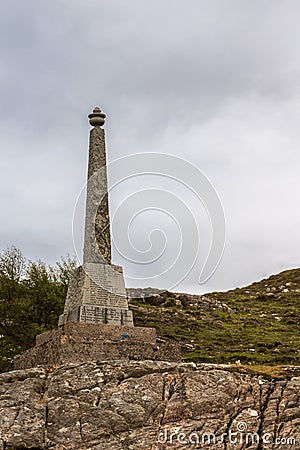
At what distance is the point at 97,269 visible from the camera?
2580 cm

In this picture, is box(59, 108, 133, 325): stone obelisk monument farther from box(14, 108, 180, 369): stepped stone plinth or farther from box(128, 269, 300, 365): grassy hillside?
box(128, 269, 300, 365): grassy hillside

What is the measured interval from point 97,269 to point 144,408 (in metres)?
8.26

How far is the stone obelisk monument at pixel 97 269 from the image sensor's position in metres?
24.5

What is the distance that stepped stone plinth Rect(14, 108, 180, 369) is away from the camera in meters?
22.2

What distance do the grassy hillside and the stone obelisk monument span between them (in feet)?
24.7

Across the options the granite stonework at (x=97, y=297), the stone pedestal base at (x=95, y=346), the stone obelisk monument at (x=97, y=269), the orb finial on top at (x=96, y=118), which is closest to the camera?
the stone pedestal base at (x=95, y=346)

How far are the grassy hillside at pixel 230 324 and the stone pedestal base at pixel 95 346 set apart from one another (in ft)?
25.8

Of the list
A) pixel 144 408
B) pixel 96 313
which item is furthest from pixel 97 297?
pixel 144 408

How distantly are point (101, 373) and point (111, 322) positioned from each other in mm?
4797
